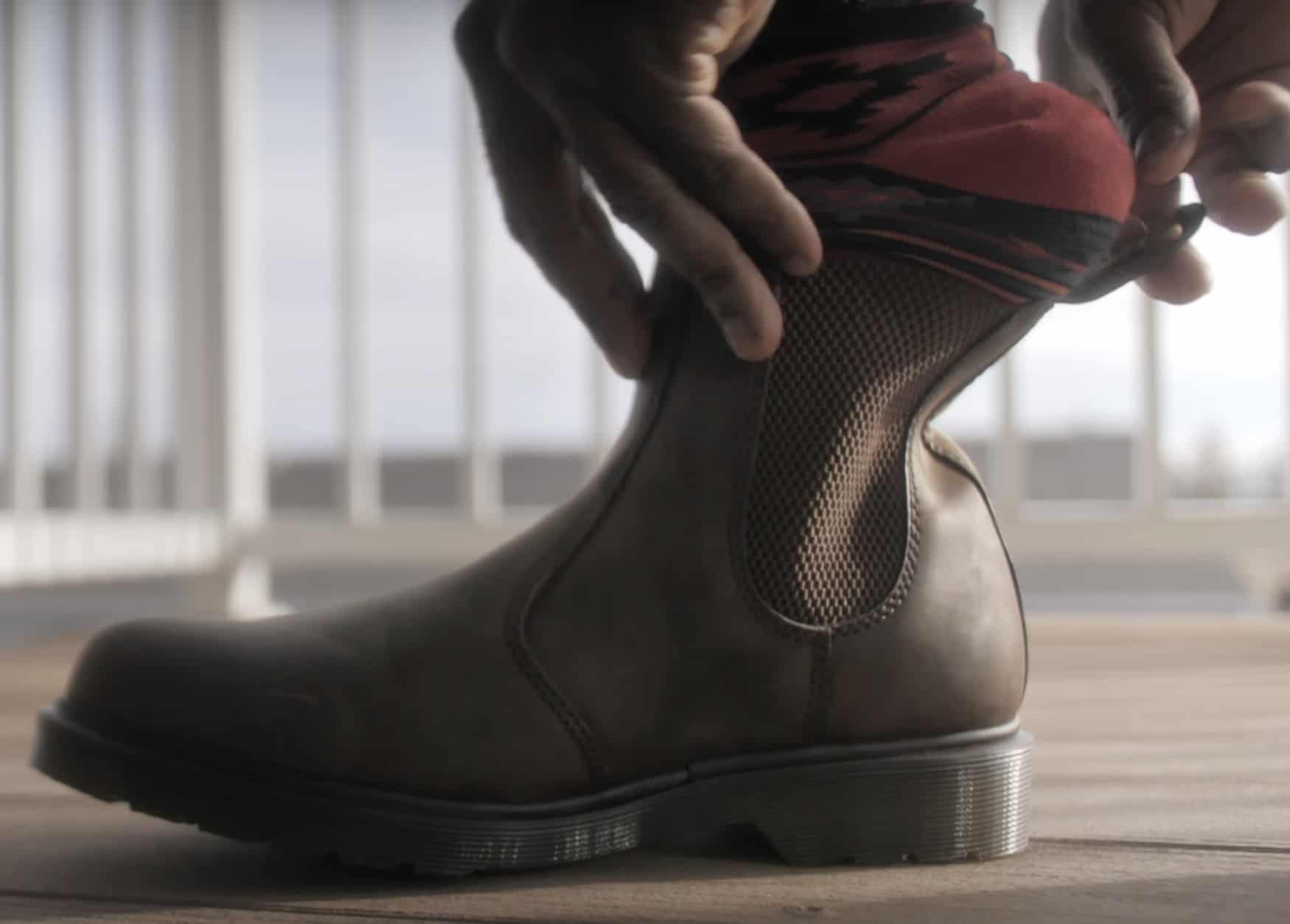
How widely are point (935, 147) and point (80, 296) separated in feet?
6.56

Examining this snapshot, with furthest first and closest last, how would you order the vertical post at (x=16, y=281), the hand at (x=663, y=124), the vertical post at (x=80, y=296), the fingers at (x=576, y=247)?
the vertical post at (x=80, y=296)
the vertical post at (x=16, y=281)
the fingers at (x=576, y=247)
the hand at (x=663, y=124)

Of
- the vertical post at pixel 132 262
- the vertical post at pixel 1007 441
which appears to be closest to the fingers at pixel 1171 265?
the vertical post at pixel 1007 441

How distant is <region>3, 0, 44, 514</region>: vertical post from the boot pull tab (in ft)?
6.23

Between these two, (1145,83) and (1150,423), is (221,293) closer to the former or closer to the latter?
(1150,423)

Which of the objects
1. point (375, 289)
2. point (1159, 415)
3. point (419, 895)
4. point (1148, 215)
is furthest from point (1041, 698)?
point (375, 289)

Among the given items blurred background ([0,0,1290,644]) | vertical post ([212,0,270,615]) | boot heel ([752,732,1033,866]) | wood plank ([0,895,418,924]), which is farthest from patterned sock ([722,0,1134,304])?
vertical post ([212,0,270,615])

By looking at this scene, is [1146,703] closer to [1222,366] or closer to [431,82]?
[1222,366]

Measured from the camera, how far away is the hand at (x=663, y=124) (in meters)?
0.48

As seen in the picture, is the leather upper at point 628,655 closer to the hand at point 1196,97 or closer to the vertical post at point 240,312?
the hand at point 1196,97

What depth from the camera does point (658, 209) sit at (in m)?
0.49

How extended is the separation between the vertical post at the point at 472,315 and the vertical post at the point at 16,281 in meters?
0.73

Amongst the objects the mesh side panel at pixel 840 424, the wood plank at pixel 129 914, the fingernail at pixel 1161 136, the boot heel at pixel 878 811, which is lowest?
the wood plank at pixel 129 914

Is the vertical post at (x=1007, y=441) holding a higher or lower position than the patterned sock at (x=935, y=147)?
lower

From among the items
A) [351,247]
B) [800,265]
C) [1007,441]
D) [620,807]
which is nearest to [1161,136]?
[800,265]
